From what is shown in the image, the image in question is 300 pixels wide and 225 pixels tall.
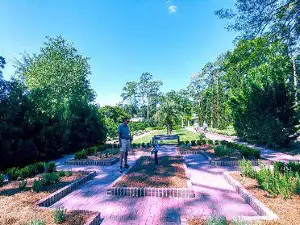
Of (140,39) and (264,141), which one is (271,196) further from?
(140,39)

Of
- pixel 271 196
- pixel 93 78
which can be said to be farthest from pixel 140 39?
pixel 271 196

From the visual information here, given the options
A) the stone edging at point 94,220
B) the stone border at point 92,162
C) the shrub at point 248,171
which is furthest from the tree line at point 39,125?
the shrub at point 248,171

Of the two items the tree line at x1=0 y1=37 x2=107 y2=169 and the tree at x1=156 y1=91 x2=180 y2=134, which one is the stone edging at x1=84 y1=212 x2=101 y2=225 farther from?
the tree at x1=156 y1=91 x2=180 y2=134

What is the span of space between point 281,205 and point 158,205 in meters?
2.12

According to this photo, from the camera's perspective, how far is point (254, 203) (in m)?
3.75

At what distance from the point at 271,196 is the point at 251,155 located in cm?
449

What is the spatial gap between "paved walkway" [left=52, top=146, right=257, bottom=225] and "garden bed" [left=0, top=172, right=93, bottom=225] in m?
0.42

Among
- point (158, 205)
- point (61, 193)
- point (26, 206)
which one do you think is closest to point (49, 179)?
point (61, 193)

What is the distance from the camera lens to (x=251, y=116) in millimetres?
13344

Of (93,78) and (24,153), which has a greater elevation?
(93,78)

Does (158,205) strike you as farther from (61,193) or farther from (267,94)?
(267,94)

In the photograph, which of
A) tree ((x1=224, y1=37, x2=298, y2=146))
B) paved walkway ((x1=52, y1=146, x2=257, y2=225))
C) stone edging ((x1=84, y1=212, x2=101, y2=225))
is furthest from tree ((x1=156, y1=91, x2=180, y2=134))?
stone edging ((x1=84, y1=212, x2=101, y2=225))

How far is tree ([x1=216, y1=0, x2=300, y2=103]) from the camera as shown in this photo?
8.78m

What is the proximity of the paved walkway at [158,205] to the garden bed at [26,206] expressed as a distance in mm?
423
